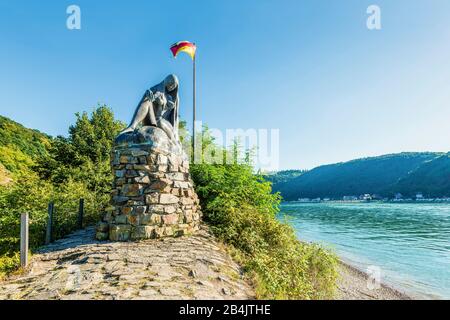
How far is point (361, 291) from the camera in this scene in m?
11.0

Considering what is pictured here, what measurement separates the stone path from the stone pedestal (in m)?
0.39

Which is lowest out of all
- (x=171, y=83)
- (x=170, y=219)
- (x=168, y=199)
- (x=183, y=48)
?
(x=170, y=219)

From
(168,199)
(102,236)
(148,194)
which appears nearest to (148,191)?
(148,194)

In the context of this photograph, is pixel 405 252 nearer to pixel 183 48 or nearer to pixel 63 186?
pixel 183 48

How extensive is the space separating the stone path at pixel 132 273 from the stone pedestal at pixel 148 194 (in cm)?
39

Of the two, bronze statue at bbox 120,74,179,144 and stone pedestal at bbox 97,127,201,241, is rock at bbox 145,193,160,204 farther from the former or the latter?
bronze statue at bbox 120,74,179,144

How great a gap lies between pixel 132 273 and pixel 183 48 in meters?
9.26

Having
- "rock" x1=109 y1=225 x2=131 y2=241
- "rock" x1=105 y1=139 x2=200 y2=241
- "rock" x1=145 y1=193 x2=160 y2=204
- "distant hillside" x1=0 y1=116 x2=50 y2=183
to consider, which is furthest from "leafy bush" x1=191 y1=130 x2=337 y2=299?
"distant hillside" x1=0 y1=116 x2=50 y2=183

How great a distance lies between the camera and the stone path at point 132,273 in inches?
136

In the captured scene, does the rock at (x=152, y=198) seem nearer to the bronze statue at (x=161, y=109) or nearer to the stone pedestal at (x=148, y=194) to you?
the stone pedestal at (x=148, y=194)

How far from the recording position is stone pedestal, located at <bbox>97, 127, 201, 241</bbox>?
20.0 ft

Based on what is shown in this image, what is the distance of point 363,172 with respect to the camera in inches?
3937
